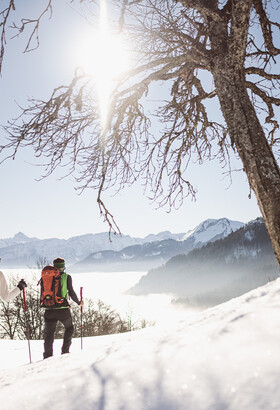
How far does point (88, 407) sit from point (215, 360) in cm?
63

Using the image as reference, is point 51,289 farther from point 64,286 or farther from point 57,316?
point 57,316

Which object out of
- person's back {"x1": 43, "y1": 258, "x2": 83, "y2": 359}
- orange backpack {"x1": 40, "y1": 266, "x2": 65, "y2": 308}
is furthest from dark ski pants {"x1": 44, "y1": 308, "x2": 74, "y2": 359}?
orange backpack {"x1": 40, "y1": 266, "x2": 65, "y2": 308}

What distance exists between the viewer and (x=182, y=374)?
127 cm

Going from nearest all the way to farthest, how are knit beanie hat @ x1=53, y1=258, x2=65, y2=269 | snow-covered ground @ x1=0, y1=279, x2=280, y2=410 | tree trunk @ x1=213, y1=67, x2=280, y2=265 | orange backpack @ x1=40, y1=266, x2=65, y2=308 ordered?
snow-covered ground @ x1=0, y1=279, x2=280, y2=410 < tree trunk @ x1=213, y1=67, x2=280, y2=265 < orange backpack @ x1=40, y1=266, x2=65, y2=308 < knit beanie hat @ x1=53, y1=258, x2=65, y2=269

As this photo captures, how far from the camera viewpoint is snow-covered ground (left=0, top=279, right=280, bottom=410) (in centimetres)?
110

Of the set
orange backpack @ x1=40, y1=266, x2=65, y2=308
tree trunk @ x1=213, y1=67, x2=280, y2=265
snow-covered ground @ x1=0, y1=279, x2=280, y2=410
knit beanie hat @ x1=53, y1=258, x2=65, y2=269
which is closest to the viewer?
snow-covered ground @ x1=0, y1=279, x2=280, y2=410

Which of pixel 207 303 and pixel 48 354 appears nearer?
pixel 48 354

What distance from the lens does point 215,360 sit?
1296 mm

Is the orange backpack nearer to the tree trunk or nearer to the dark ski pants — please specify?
the dark ski pants

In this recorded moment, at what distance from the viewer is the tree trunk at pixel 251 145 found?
2.93m

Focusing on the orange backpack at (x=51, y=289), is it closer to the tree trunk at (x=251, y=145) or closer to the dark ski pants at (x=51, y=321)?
the dark ski pants at (x=51, y=321)

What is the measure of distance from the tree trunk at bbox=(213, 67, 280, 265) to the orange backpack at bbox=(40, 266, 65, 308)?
3.53m

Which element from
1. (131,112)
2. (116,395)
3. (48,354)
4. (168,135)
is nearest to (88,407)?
(116,395)

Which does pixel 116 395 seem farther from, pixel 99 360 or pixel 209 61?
pixel 209 61
